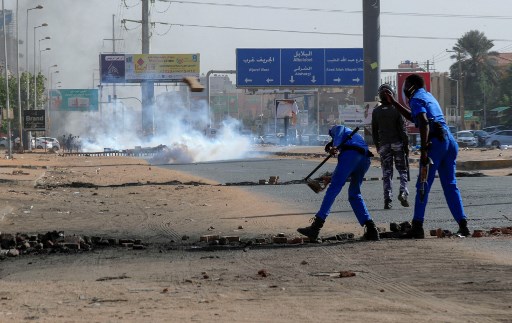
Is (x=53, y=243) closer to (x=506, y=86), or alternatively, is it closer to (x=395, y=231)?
(x=395, y=231)

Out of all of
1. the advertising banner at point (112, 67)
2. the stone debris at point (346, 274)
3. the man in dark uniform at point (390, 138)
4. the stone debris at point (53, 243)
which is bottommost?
the stone debris at point (53, 243)

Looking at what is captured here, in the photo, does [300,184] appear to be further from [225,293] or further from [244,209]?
[225,293]

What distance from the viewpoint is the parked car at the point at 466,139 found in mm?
67562

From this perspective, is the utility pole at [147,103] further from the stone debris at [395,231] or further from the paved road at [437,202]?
the stone debris at [395,231]

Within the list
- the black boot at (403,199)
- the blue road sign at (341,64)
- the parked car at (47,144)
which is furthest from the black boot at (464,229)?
the parked car at (47,144)

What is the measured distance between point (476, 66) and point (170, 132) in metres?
28.2

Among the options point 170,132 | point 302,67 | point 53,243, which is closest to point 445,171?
point 53,243

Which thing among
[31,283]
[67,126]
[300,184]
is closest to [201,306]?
[31,283]

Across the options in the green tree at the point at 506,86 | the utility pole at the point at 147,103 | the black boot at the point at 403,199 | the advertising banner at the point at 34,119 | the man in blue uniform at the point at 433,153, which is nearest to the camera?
the man in blue uniform at the point at 433,153

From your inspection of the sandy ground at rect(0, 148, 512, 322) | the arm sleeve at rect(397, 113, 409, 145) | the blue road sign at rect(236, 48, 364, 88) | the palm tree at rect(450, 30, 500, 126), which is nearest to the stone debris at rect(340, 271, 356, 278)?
the sandy ground at rect(0, 148, 512, 322)

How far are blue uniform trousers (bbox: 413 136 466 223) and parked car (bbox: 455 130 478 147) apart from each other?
5545cm

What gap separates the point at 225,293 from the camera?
7.87 meters

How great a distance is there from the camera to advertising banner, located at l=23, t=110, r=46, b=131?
2702 inches

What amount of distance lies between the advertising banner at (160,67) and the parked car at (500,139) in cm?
2454
